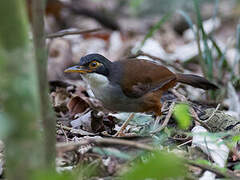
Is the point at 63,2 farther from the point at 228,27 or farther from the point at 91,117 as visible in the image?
the point at 91,117

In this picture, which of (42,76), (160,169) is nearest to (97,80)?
(42,76)

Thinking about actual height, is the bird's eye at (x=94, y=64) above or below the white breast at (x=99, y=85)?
above

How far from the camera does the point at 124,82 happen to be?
13.1ft

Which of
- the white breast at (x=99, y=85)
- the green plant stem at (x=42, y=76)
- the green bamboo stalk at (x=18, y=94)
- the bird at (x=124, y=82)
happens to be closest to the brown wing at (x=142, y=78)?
the bird at (x=124, y=82)

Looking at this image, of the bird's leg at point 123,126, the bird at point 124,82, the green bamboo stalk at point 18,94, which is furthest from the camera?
the bird at point 124,82

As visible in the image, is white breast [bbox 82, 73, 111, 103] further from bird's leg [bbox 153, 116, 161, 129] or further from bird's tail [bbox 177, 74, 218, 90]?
bird's tail [bbox 177, 74, 218, 90]

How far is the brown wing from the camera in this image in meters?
3.99

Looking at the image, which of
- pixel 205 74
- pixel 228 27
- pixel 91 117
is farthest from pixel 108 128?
pixel 228 27

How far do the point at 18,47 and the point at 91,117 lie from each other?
2.32m

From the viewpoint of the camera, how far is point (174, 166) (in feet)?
5.22

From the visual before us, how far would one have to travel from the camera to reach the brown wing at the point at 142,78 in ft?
13.1

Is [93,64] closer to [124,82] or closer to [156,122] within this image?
[124,82]

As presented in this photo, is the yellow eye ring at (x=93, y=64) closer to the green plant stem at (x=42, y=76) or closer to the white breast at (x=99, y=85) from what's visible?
the white breast at (x=99, y=85)

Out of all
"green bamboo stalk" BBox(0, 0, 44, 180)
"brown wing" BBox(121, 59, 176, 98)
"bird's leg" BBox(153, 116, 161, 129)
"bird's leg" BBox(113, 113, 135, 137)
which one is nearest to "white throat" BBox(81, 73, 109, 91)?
"brown wing" BBox(121, 59, 176, 98)
